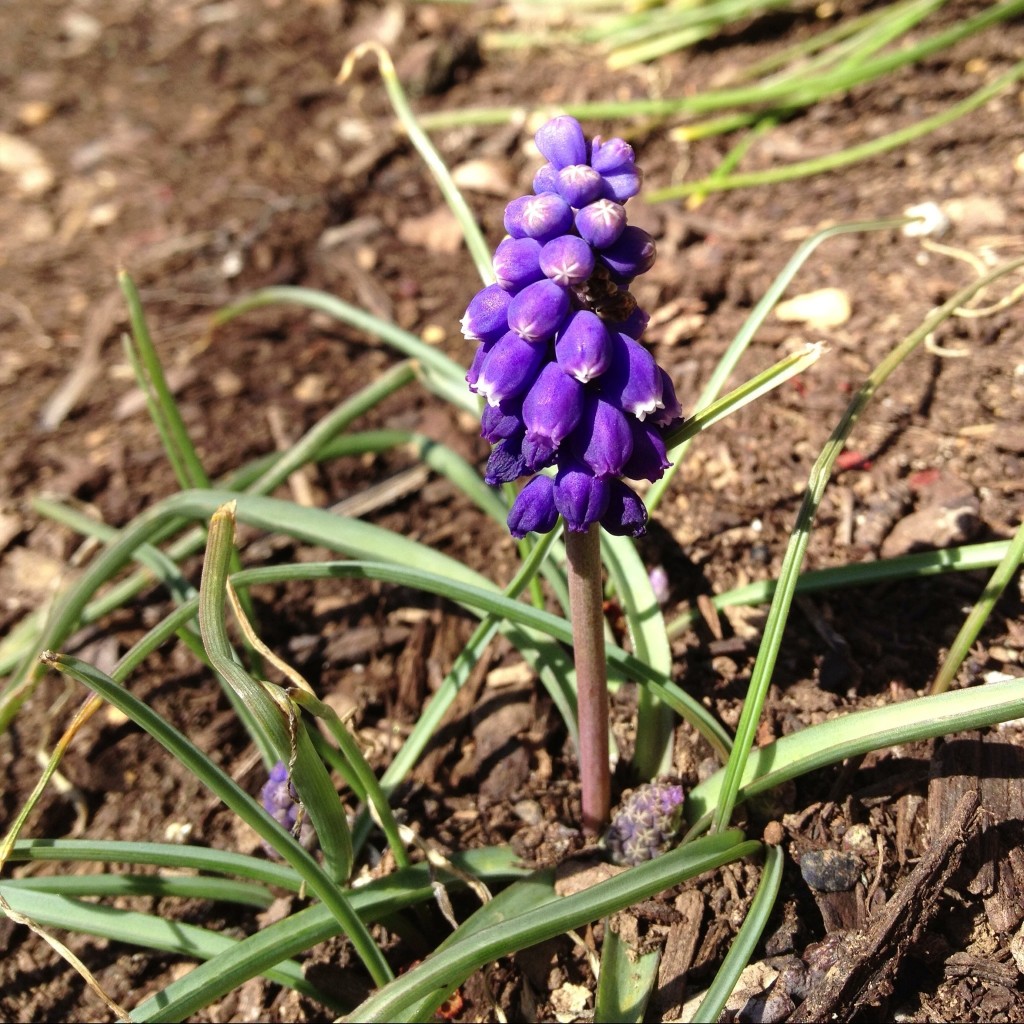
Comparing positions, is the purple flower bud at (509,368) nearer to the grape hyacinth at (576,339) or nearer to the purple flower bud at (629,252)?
the grape hyacinth at (576,339)

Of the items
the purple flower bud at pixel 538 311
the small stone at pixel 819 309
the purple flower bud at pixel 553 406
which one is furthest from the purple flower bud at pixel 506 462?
the small stone at pixel 819 309

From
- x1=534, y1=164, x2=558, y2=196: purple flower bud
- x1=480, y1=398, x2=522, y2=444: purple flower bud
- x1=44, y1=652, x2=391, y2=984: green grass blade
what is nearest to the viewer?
x1=534, y1=164, x2=558, y2=196: purple flower bud

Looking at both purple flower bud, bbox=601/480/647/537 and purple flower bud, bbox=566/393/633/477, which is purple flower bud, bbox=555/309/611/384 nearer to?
purple flower bud, bbox=566/393/633/477

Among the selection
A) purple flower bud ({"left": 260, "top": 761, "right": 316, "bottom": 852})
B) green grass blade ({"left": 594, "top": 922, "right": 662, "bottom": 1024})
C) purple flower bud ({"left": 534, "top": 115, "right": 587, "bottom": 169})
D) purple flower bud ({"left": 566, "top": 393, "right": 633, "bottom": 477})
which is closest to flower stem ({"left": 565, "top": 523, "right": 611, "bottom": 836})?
purple flower bud ({"left": 566, "top": 393, "right": 633, "bottom": 477})

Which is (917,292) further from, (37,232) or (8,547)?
(37,232)

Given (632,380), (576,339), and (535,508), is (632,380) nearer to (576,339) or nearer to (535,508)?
(576,339)

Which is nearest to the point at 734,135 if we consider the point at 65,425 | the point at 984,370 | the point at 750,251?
the point at 750,251
